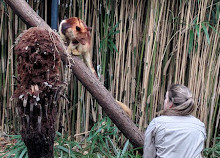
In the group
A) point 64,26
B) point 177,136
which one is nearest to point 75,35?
point 64,26

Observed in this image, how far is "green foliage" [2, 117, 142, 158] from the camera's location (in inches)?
80.1

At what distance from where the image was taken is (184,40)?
2334 millimetres

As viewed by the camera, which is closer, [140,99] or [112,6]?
[112,6]

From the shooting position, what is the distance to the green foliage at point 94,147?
2.04 m

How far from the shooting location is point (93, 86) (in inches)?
68.7

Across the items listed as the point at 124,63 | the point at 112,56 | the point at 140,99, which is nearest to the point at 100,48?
the point at 112,56

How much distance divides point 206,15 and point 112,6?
0.85 metres

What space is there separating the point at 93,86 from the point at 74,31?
0.43 meters

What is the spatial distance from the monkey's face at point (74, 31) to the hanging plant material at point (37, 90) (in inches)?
43.9

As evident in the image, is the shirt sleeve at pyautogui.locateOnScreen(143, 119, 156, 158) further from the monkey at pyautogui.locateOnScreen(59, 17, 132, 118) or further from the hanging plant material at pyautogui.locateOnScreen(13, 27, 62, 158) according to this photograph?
the hanging plant material at pyautogui.locateOnScreen(13, 27, 62, 158)

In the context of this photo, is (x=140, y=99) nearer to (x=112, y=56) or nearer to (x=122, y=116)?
(x=112, y=56)

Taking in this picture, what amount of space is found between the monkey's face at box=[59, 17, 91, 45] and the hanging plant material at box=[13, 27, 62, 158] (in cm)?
112

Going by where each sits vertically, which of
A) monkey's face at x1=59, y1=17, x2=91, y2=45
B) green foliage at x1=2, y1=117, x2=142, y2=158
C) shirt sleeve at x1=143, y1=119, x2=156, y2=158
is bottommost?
green foliage at x1=2, y1=117, x2=142, y2=158

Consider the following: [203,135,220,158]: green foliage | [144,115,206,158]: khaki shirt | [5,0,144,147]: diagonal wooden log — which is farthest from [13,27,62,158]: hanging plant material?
[203,135,220,158]: green foliage
